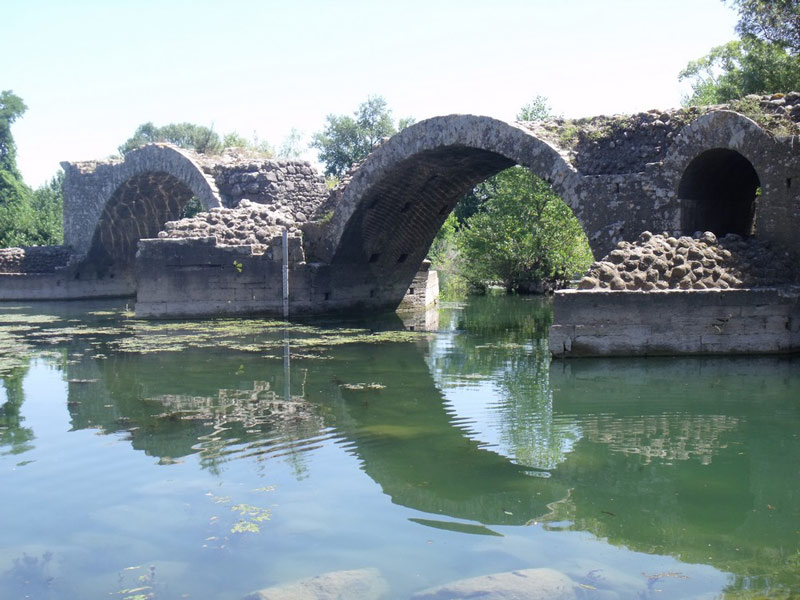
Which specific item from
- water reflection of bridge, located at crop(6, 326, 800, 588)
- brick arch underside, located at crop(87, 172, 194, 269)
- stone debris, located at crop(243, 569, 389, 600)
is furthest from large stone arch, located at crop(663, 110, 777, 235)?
brick arch underside, located at crop(87, 172, 194, 269)

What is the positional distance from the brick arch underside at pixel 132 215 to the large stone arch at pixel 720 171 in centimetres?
1564

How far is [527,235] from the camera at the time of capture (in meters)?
23.1

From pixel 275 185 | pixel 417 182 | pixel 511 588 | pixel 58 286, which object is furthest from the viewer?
pixel 58 286

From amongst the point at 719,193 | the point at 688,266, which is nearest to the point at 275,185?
the point at 719,193

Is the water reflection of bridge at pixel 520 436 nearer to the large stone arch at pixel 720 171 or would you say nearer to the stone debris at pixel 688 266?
the stone debris at pixel 688 266

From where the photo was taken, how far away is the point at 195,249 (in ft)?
57.0

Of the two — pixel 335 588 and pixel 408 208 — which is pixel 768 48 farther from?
pixel 335 588

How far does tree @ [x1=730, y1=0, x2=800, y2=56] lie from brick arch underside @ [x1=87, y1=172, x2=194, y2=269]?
14903 mm

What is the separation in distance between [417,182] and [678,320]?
8706 mm

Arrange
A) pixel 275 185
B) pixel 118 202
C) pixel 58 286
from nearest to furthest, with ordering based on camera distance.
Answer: pixel 275 185, pixel 118 202, pixel 58 286

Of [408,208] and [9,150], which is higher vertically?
[9,150]

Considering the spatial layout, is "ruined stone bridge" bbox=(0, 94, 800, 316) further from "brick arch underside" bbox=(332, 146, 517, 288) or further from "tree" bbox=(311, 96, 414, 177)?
"tree" bbox=(311, 96, 414, 177)

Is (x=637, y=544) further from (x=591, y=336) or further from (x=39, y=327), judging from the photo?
(x=39, y=327)

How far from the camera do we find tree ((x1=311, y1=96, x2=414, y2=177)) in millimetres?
48959
